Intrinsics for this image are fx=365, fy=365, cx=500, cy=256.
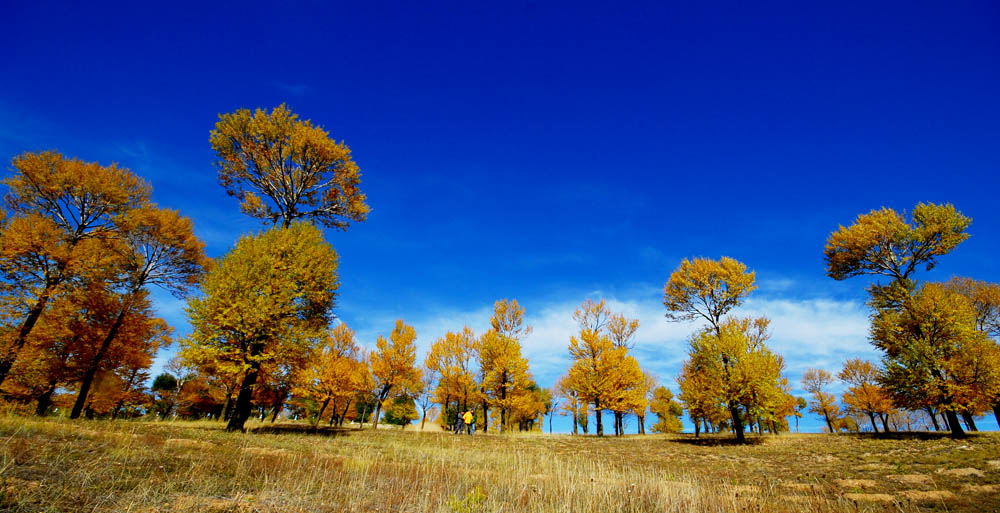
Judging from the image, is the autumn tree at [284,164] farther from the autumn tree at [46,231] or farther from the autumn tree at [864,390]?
the autumn tree at [864,390]

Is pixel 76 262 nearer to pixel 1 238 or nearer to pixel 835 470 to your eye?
pixel 1 238

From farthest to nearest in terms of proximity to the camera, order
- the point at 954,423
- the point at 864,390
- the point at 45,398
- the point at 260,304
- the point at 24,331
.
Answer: the point at 864,390 < the point at 45,398 < the point at 954,423 < the point at 24,331 < the point at 260,304

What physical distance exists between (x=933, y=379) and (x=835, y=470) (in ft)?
43.8

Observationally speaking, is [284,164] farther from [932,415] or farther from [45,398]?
[932,415]

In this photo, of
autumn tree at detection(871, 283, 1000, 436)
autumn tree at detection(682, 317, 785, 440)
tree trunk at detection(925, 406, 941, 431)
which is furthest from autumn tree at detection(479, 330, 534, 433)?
tree trunk at detection(925, 406, 941, 431)

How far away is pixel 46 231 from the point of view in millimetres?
16000

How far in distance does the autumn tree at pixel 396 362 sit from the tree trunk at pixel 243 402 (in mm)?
19907

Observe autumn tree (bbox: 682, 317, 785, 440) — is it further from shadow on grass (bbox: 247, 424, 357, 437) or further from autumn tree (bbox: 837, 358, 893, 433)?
autumn tree (bbox: 837, 358, 893, 433)

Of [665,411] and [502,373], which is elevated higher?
[502,373]

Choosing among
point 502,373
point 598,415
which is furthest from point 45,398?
point 598,415

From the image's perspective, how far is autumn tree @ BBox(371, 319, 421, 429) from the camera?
3481 centimetres

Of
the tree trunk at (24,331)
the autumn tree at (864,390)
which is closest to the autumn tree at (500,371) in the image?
the tree trunk at (24,331)

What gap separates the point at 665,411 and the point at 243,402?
5170 cm

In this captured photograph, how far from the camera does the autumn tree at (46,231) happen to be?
1546 cm
